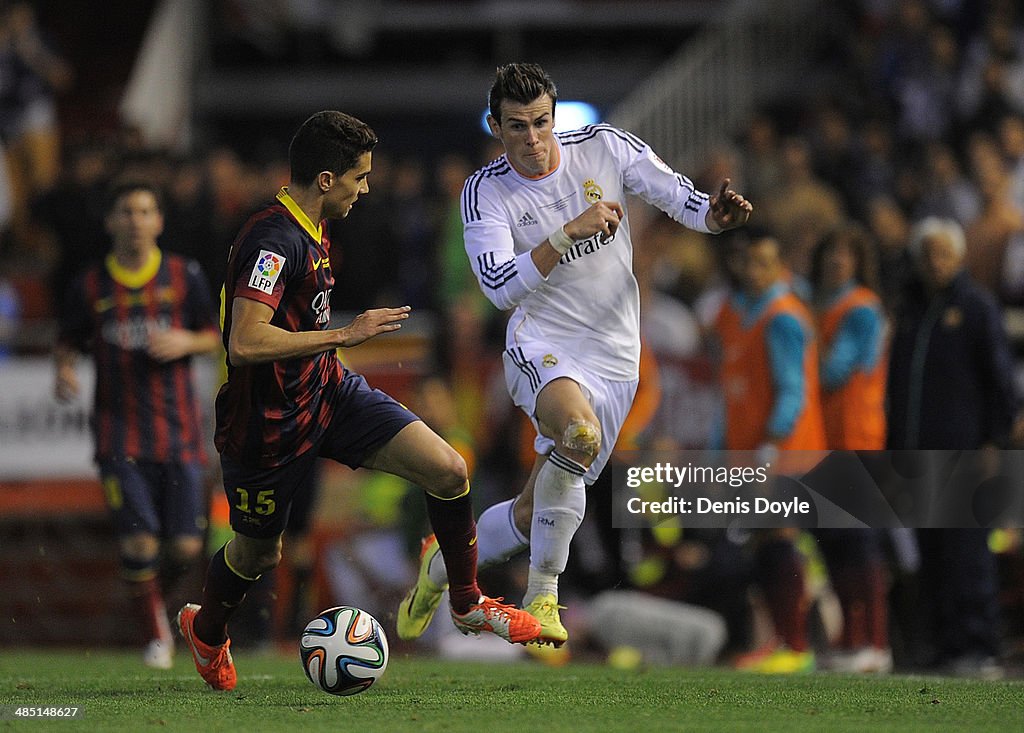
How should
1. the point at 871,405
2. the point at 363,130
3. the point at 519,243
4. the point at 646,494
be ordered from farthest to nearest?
the point at 871,405
the point at 646,494
the point at 519,243
the point at 363,130

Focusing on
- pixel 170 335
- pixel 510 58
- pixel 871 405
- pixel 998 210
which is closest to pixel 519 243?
pixel 170 335

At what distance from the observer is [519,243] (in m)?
A: 7.43

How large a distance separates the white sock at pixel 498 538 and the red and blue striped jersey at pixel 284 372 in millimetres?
1233

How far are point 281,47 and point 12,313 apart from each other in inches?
344

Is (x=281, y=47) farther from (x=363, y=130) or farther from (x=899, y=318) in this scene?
(x=363, y=130)

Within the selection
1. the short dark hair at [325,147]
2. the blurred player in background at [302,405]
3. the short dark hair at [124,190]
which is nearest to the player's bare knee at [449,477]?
the blurred player in background at [302,405]

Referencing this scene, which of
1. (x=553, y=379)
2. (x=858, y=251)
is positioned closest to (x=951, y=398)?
(x=858, y=251)

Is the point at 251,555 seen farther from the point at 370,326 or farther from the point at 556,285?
the point at 556,285

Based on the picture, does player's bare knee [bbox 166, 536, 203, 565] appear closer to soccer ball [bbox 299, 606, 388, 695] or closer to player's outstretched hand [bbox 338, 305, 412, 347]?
soccer ball [bbox 299, 606, 388, 695]

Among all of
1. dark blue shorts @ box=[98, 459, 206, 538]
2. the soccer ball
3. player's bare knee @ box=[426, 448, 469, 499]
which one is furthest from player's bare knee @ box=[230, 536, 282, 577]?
dark blue shorts @ box=[98, 459, 206, 538]

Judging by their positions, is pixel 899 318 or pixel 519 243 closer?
pixel 519 243

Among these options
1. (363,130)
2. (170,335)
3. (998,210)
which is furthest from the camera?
(998,210)

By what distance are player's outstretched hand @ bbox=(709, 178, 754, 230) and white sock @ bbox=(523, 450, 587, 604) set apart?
1.26 m

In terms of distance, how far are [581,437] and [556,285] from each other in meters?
0.85
